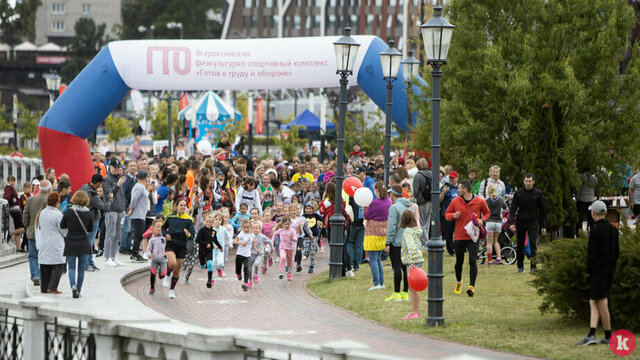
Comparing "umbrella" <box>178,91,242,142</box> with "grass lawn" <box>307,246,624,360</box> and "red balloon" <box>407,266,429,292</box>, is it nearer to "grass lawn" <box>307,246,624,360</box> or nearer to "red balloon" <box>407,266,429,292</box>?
"grass lawn" <box>307,246,624,360</box>

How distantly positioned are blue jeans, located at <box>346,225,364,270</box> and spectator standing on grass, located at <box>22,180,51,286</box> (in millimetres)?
5714

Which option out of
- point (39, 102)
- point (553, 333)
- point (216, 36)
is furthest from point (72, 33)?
point (553, 333)

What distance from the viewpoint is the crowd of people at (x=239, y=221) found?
16031 mm

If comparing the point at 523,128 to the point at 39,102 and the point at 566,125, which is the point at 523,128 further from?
the point at 39,102

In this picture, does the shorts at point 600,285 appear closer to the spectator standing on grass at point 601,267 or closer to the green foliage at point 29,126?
the spectator standing on grass at point 601,267

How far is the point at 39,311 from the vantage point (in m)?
9.09

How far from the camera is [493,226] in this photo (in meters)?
19.8

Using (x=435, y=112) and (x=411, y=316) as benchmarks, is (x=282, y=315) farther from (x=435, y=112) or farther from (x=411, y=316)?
(x=435, y=112)

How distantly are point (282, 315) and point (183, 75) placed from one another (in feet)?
41.9

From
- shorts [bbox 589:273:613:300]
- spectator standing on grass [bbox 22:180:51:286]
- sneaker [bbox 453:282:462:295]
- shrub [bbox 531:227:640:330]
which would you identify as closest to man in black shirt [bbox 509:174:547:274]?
sneaker [bbox 453:282:462:295]

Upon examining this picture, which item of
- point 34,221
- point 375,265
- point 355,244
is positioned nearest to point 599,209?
point 375,265

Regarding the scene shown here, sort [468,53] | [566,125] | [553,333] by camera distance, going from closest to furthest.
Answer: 1. [553,333]
2. [566,125]
3. [468,53]

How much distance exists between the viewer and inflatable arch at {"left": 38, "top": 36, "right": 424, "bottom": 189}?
26.5 m

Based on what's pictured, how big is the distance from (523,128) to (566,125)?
0.95 meters
